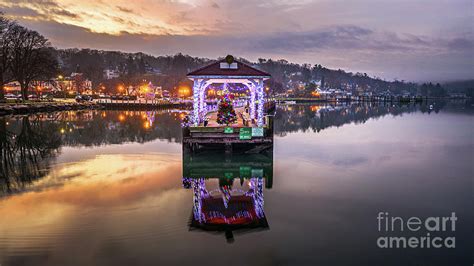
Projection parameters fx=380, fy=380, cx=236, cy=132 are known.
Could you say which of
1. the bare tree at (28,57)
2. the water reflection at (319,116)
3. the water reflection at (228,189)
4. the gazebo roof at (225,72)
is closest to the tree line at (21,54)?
the bare tree at (28,57)

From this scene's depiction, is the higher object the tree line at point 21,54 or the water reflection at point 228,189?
the tree line at point 21,54

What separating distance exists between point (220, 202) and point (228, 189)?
1.95 meters

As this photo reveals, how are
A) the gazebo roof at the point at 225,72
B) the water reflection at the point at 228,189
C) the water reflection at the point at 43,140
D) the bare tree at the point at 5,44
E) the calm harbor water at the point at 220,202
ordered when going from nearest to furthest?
the calm harbor water at the point at 220,202, the water reflection at the point at 228,189, the water reflection at the point at 43,140, the gazebo roof at the point at 225,72, the bare tree at the point at 5,44

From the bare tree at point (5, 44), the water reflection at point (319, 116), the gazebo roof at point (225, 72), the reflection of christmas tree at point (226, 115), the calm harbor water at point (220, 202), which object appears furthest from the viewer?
the bare tree at point (5, 44)

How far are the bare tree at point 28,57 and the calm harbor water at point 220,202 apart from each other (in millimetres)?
36860

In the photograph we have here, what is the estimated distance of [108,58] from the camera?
190 m

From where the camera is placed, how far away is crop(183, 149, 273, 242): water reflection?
1145 centimetres

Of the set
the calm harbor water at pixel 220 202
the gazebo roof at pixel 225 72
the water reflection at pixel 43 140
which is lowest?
the calm harbor water at pixel 220 202

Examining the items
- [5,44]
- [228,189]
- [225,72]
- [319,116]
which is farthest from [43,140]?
[319,116]

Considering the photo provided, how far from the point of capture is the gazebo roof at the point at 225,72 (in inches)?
963

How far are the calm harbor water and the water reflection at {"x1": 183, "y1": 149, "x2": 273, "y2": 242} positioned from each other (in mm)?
63

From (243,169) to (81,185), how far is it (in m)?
7.74

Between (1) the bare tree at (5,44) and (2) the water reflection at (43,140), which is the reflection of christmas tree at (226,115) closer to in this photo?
(2) the water reflection at (43,140)

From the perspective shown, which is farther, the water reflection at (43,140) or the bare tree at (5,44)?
the bare tree at (5,44)
